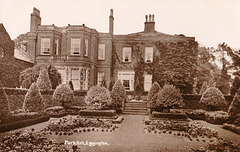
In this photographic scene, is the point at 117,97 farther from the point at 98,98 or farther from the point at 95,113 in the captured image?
the point at 95,113

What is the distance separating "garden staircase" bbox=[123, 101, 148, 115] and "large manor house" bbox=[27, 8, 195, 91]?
483cm

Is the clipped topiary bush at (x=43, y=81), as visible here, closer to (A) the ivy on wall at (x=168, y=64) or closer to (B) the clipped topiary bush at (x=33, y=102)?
(B) the clipped topiary bush at (x=33, y=102)

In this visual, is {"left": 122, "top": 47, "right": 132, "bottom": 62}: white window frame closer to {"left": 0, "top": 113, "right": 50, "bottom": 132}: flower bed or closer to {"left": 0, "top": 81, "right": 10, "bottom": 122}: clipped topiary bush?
{"left": 0, "top": 113, "right": 50, "bottom": 132}: flower bed

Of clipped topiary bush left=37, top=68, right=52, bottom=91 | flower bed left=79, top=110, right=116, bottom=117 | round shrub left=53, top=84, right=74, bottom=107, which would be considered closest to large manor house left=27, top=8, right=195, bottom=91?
clipped topiary bush left=37, top=68, right=52, bottom=91

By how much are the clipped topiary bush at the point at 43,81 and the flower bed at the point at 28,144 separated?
12.0m

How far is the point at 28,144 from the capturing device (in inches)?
250

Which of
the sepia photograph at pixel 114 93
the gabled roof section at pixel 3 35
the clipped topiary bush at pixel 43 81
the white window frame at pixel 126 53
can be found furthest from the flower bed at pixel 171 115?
the white window frame at pixel 126 53

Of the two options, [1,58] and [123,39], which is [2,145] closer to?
[1,58]

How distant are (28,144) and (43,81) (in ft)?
42.7

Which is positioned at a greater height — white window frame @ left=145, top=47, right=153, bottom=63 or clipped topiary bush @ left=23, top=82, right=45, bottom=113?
white window frame @ left=145, top=47, right=153, bottom=63

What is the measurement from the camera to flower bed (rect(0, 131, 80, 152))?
624 centimetres

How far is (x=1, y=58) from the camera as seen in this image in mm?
15094

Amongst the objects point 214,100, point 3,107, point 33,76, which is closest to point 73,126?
point 3,107

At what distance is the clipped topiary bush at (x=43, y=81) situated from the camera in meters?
18.5
